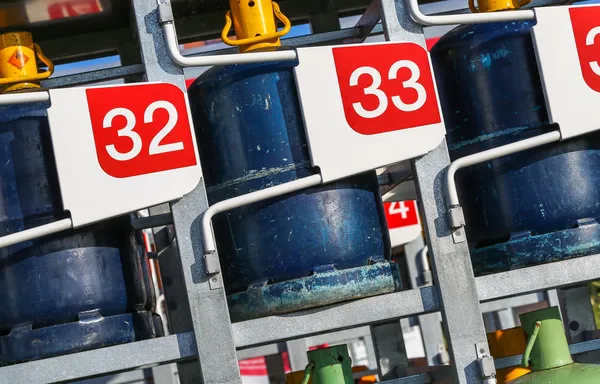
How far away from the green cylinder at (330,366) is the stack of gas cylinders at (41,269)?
0.41 meters

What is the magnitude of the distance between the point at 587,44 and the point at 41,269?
47.9 inches

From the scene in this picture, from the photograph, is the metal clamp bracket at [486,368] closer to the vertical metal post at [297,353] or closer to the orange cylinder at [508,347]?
the orange cylinder at [508,347]

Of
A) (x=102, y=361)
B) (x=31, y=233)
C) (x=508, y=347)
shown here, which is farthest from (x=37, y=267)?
(x=508, y=347)

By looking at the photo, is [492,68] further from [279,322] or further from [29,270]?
[29,270]

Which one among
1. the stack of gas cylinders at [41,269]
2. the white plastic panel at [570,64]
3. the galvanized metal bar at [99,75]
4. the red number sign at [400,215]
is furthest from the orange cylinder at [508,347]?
the red number sign at [400,215]

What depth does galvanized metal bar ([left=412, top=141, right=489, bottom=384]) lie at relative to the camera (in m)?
1.86

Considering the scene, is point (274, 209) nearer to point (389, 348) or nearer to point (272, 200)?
point (272, 200)

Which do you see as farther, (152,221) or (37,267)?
(152,221)

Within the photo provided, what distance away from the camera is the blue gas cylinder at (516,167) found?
1931mm

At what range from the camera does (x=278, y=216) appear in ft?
6.10

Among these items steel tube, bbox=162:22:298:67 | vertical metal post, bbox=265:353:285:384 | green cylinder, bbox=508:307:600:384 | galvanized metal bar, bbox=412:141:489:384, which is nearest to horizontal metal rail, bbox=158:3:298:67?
steel tube, bbox=162:22:298:67

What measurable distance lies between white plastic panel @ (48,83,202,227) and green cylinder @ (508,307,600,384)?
792 mm

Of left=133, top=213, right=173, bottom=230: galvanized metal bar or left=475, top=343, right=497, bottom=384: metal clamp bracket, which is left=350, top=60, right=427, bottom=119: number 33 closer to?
left=475, top=343, right=497, bottom=384: metal clamp bracket

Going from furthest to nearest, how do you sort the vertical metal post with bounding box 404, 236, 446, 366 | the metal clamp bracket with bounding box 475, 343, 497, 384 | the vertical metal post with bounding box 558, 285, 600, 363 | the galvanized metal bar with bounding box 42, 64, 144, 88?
the vertical metal post with bounding box 404, 236, 446, 366 < the vertical metal post with bounding box 558, 285, 600, 363 < the galvanized metal bar with bounding box 42, 64, 144, 88 < the metal clamp bracket with bounding box 475, 343, 497, 384
